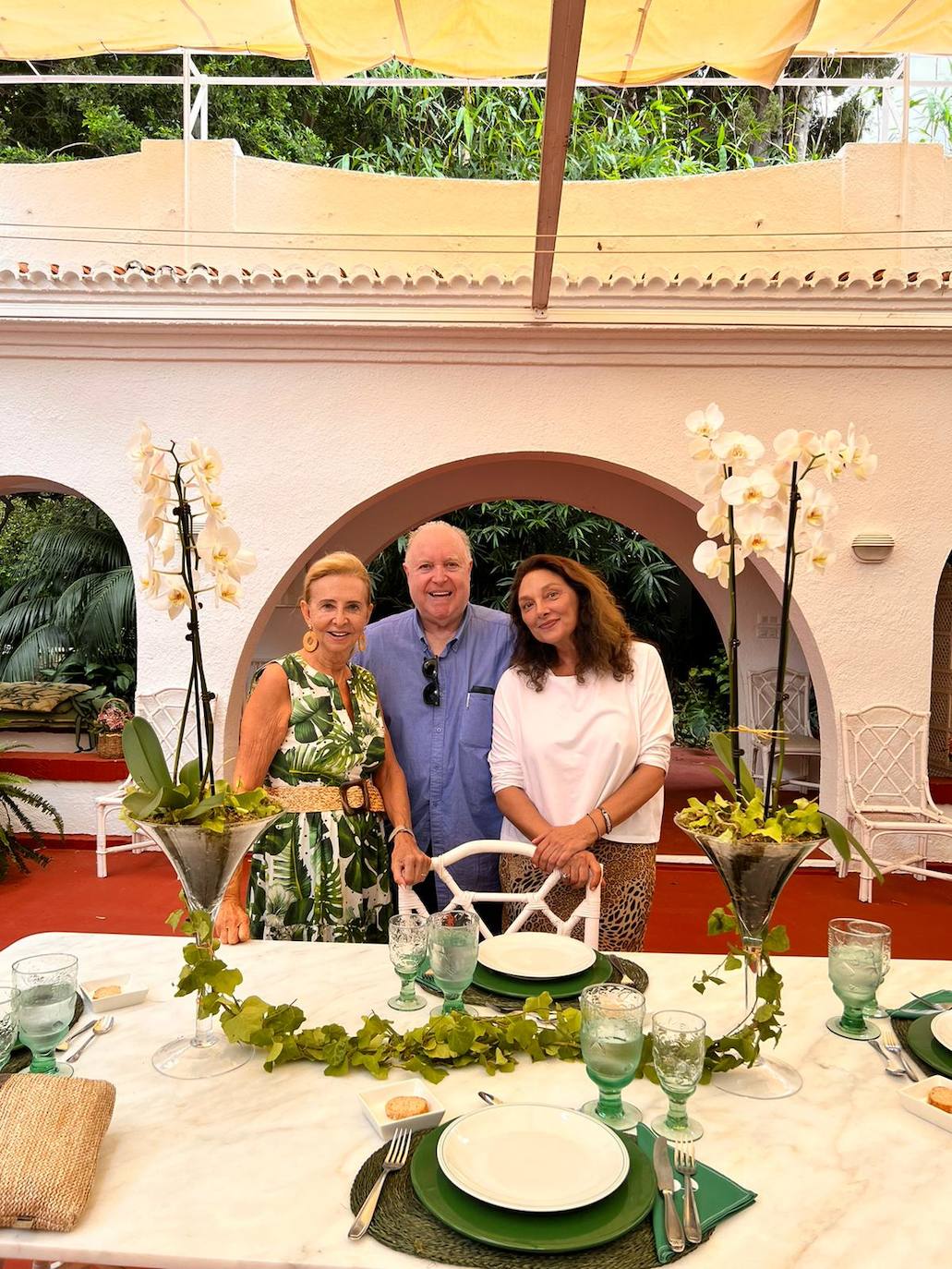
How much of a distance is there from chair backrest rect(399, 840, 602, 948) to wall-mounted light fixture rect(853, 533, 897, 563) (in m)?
3.57

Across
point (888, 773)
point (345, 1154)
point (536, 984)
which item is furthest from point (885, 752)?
point (345, 1154)

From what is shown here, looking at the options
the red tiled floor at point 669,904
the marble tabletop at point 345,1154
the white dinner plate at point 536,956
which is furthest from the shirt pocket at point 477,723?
the red tiled floor at point 669,904

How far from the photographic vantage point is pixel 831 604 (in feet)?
17.8

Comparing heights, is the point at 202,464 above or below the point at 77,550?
below

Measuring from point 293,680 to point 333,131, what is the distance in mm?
12608

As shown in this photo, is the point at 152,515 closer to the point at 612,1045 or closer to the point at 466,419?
the point at 612,1045

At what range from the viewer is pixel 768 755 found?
60.9 inches

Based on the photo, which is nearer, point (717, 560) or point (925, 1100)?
point (925, 1100)

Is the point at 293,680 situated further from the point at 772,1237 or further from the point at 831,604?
the point at 831,604

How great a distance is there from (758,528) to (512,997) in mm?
930

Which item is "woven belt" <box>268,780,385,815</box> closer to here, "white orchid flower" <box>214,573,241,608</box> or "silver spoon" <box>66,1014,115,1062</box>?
"silver spoon" <box>66,1014,115,1062</box>

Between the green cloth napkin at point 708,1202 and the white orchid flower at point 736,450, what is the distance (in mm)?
993


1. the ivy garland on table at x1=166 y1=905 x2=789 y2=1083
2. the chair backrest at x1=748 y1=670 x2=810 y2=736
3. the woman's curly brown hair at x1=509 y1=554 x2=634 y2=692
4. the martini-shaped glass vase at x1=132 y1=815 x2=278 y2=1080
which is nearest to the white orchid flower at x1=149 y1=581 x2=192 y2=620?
the martini-shaped glass vase at x1=132 y1=815 x2=278 y2=1080

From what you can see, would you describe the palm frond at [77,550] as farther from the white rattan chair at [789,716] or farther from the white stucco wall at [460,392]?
the white rattan chair at [789,716]
